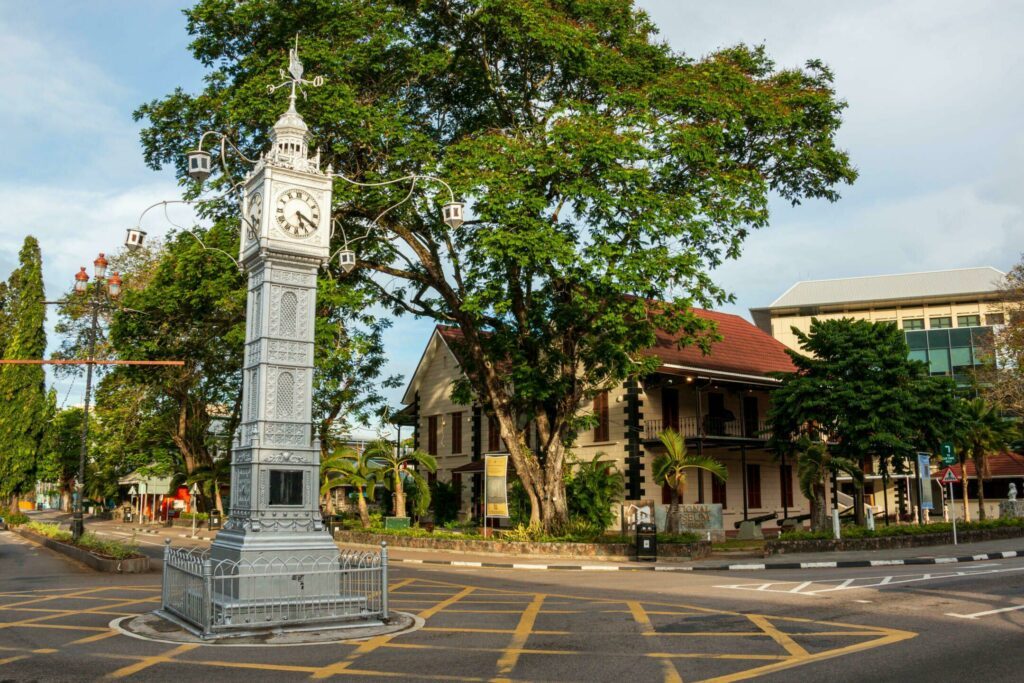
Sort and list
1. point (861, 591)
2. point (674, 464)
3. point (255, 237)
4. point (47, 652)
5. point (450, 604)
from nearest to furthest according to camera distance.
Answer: point (47, 652)
point (255, 237)
point (450, 604)
point (861, 591)
point (674, 464)

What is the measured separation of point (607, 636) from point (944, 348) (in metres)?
75.8

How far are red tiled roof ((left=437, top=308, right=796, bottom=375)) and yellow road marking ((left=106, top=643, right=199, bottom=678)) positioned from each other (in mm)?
21971

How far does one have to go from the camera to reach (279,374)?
1165 centimetres

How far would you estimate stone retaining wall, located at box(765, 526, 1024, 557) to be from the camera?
75.4ft

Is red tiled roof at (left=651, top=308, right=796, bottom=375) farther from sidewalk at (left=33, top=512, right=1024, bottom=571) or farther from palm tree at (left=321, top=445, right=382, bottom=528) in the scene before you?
palm tree at (left=321, top=445, right=382, bottom=528)

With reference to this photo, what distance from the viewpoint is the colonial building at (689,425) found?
104ft

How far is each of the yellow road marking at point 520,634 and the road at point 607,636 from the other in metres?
0.03

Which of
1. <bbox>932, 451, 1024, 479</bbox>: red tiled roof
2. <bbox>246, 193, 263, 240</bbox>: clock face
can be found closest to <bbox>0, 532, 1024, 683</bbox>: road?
<bbox>246, 193, 263, 240</bbox>: clock face

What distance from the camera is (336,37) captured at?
22.0 m

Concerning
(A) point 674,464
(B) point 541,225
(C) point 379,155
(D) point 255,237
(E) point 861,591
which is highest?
(C) point 379,155

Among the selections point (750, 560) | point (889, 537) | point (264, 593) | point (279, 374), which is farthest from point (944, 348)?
point (264, 593)

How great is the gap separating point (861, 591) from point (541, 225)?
10923 millimetres

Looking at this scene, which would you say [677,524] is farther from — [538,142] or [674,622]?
[674,622]

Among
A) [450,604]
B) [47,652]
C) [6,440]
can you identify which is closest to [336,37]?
[450,604]
